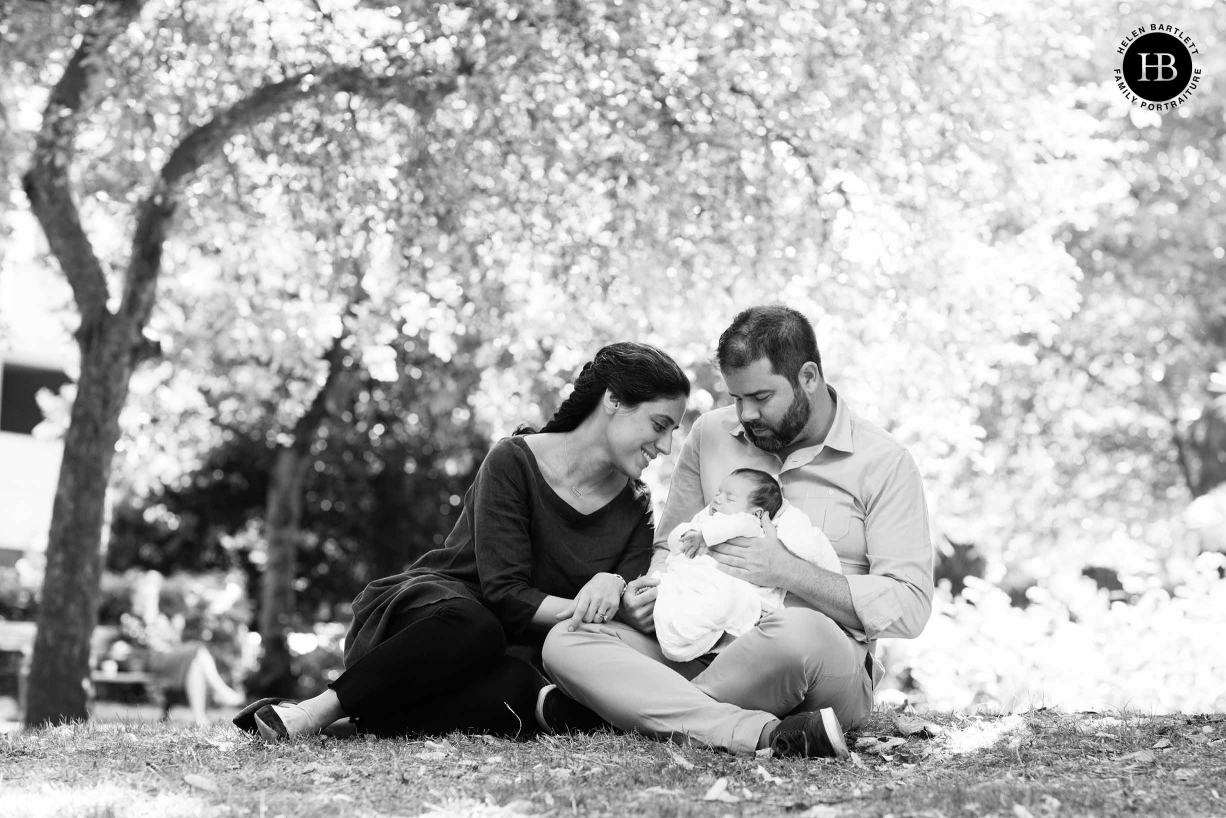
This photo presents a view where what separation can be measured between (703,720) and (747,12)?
16.3 feet

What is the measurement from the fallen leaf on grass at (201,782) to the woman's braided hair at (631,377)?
6.14 ft

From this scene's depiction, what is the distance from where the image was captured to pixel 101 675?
14.8m

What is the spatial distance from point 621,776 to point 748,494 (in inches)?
43.7

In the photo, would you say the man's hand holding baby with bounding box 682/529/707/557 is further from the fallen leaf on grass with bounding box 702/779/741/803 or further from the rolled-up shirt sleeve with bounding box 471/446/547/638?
the fallen leaf on grass with bounding box 702/779/741/803

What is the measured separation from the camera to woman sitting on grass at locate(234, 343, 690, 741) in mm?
4578

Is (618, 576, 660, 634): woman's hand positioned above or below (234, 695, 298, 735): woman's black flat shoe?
above

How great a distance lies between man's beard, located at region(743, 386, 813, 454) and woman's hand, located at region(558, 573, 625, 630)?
0.74 meters

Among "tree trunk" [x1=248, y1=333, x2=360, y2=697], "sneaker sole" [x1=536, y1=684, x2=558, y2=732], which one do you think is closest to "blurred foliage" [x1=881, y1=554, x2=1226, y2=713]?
"sneaker sole" [x1=536, y1=684, x2=558, y2=732]

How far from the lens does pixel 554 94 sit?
8.25 metres

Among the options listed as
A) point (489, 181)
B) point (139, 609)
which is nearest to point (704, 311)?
point (489, 181)

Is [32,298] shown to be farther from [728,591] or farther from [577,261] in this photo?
[728,591]

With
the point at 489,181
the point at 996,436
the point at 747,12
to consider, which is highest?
the point at 747,12

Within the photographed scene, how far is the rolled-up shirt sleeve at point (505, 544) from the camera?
4699 mm

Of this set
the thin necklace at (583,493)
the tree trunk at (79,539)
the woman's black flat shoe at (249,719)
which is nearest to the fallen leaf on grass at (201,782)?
the woman's black flat shoe at (249,719)
